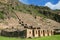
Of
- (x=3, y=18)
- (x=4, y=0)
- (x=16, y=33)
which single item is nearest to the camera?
(x=16, y=33)

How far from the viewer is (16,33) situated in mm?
31125

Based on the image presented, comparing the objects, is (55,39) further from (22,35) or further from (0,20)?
(0,20)

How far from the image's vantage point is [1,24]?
40.5m

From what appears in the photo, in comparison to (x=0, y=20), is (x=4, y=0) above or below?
above

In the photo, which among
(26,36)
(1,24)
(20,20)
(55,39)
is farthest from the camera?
(20,20)

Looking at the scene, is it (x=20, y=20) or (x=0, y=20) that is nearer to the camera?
(x=0, y=20)

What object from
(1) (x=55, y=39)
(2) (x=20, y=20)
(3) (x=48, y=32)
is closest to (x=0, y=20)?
(2) (x=20, y=20)

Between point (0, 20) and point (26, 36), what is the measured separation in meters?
14.3

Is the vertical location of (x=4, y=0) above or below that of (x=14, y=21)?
above

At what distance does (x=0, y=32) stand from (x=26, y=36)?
5450 mm

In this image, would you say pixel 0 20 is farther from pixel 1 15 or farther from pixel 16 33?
pixel 16 33

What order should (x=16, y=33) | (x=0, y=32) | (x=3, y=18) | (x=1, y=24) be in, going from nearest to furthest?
(x=16, y=33) < (x=0, y=32) < (x=1, y=24) < (x=3, y=18)

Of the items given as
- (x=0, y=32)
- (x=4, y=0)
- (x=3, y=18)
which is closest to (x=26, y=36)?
(x=0, y=32)

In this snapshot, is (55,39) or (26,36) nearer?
(55,39)
